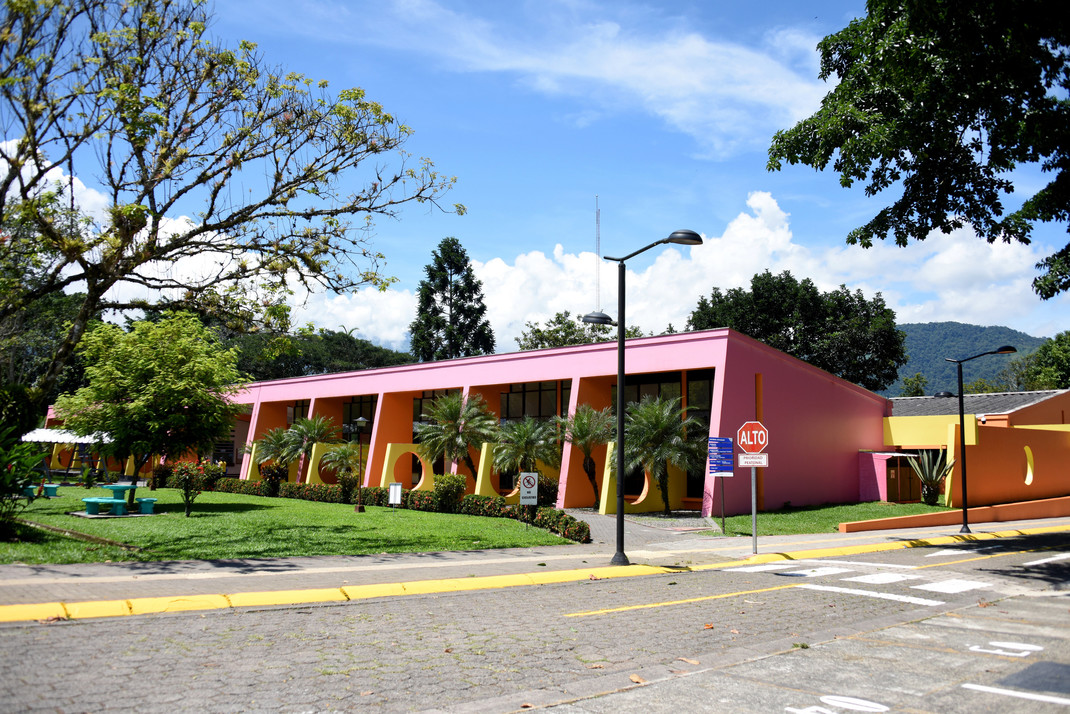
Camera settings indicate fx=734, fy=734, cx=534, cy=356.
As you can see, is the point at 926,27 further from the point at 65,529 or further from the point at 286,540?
the point at 65,529

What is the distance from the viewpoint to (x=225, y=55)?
15.6 metres

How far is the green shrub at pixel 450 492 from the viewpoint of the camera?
86.6 ft

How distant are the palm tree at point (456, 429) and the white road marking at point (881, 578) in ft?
59.0

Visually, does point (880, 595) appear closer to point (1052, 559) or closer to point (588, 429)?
point (1052, 559)

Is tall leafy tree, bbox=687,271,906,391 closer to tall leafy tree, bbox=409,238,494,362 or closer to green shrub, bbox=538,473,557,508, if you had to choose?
tall leafy tree, bbox=409,238,494,362

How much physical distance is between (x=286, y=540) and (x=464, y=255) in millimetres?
48736

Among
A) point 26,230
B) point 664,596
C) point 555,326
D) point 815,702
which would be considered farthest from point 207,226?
point 555,326

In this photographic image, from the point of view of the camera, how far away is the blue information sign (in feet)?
62.1

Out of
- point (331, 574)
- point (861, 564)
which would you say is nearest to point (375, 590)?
point (331, 574)

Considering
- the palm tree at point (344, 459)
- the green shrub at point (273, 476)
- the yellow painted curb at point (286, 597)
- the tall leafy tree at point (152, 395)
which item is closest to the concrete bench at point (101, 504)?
the tall leafy tree at point (152, 395)

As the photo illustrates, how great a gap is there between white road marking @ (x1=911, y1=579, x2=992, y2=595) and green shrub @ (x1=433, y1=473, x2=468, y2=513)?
16746 mm

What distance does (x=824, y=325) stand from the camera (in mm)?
55688

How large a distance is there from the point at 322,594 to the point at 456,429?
782 inches

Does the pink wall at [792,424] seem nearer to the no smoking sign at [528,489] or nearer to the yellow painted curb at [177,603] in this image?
the no smoking sign at [528,489]
